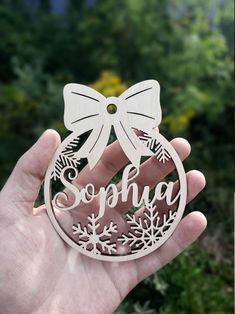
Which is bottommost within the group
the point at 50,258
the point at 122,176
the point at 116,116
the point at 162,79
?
the point at 162,79

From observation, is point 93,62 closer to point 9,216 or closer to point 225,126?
point 225,126

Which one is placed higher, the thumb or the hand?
the thumb

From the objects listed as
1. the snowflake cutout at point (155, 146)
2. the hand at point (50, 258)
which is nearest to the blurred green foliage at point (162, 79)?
the hand at point (50, 258)

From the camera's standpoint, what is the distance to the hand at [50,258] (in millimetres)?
971

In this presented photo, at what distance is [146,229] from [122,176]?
113mm

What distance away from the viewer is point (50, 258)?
1.01 m

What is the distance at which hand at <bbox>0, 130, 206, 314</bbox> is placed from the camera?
3.19ft

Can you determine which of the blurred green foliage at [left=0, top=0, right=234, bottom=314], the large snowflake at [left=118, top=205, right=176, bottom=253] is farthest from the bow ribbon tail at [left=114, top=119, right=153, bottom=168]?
the blurred green foliage at [left=0, top=0, right=234, bottom=314]

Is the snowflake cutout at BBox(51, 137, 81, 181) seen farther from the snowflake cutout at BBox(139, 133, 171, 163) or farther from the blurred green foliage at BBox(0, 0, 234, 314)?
the blurred green foliage at BBox(0, 0, 234, 314)

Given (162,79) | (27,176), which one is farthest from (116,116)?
(162,79)

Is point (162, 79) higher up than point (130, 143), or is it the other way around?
point (130, 143)

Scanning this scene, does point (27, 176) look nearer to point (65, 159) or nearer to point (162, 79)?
point (65, 159)

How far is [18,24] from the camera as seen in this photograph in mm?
3990

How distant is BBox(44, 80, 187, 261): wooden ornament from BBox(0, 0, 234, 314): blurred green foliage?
38 cm
